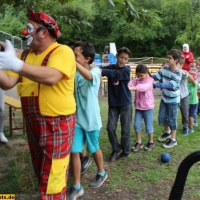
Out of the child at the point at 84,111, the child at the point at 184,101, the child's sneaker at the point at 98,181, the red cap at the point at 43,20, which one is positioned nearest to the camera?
the red cap at the point at 43,20

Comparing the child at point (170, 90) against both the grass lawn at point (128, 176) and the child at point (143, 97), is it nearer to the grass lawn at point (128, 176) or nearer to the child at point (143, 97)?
the child at point (143, 97)

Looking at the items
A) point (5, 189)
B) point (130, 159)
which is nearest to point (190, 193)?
point (130, 159)

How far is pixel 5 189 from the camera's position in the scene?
339cm

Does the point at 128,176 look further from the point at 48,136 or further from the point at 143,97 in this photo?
the point at 48,136

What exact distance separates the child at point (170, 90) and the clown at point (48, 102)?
7.79 feet

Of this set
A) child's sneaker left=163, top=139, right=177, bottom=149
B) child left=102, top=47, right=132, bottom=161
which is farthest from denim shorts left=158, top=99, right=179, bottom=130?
child left=102, top=47, right=132, bottom=161

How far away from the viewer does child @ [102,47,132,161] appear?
155 inches

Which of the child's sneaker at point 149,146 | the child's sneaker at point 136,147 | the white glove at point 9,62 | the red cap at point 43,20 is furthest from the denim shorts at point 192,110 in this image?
the white glove at point 9,62

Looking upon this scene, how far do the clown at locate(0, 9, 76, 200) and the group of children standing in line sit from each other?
0.52 m

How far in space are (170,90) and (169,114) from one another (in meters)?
0.40

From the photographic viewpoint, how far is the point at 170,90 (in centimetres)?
469

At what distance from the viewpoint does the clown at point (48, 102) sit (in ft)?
7.41

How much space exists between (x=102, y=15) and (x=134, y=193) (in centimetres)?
3281

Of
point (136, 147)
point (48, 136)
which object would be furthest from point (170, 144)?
point (48, 136)
